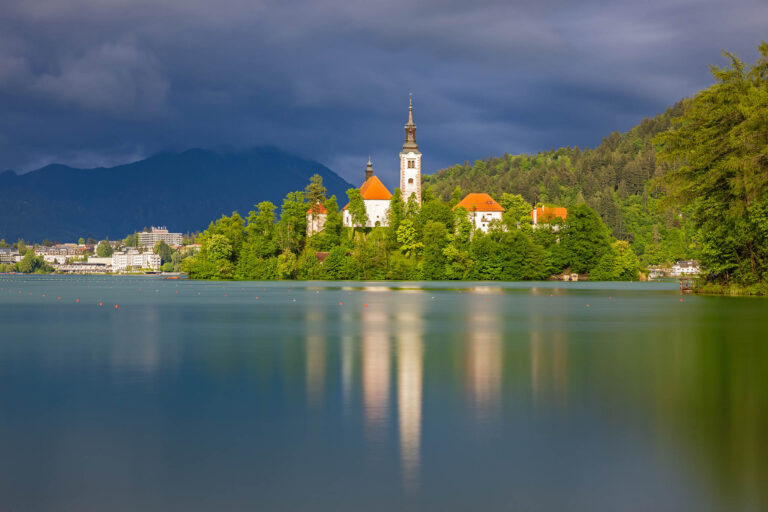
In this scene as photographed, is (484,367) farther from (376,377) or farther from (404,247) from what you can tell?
(404,247)

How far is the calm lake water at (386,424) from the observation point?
9.20 meters

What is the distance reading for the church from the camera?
15100 centimetres

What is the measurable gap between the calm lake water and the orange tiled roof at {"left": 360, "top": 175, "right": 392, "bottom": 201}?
125 meters

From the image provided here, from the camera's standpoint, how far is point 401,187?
157250mm

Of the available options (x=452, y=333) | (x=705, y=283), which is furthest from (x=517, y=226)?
(x=452, y=333)

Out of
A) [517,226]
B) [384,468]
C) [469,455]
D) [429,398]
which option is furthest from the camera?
[517,226]

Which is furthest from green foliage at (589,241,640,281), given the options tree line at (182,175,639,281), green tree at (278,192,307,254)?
green tree at (278,192,307,254)

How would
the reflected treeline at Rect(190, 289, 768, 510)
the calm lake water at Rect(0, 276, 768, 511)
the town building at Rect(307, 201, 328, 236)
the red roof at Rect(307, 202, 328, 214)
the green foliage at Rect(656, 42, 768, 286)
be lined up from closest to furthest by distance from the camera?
1. the calm lake water at Rect(0, 276, 768, 511)
2. the reflected treeline at Rect(190, 289, 768, 510)
3. the green foliage at Rect(656, 42, 768, 286)
4. the red roof at Rect(307, 202, 328, 214)
5. the town building at Rect(307, 201, 328, 236)

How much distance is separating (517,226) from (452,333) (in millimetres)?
116406

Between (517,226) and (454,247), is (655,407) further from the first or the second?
(517,226)

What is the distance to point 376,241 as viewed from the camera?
135 m

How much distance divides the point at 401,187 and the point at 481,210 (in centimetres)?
1855

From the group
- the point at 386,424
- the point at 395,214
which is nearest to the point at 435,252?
the point at 395,214

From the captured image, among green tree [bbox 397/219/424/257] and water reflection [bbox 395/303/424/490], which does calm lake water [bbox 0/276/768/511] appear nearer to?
water reflection [bbox 395/303/424/490]
